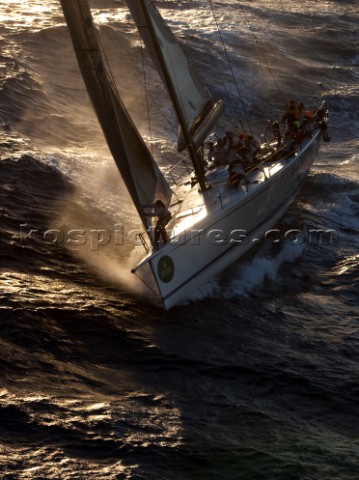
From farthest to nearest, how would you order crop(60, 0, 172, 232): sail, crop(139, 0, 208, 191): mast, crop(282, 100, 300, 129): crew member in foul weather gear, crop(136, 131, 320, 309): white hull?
crop(282, 100, 300, 129): crew member in foul weather gear < crop(139, 0, 208, 191): mast < crop(136, 131, 320, 309): white hull < crop(60, 0, 172, 232): sail

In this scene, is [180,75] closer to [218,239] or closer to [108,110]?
[218,239]

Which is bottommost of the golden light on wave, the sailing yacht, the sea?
the sea

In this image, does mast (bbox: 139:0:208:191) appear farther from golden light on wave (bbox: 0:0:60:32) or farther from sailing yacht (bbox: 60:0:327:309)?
golden light on wave (bbox: 0:0:60:32)

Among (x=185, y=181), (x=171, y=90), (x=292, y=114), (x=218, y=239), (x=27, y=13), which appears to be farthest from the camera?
(x=27, y=13)

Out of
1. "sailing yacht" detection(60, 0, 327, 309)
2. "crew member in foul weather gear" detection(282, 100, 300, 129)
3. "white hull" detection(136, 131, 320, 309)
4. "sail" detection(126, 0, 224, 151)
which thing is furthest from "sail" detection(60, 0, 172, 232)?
"crew member in foul weather gear" detection(282, 100, 300, 129)

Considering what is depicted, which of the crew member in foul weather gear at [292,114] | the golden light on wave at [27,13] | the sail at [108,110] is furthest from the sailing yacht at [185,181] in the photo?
the golden light on wave at [27,13]

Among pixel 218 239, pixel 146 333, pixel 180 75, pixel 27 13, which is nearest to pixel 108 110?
pixel 146 333

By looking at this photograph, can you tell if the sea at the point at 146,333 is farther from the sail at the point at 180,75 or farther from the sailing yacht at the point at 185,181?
the sail at the point at 180,75
